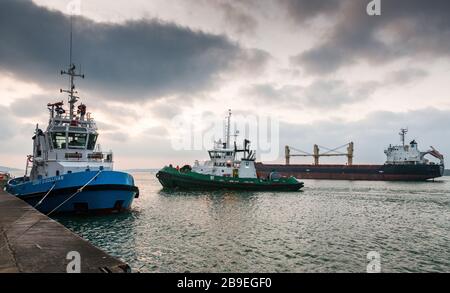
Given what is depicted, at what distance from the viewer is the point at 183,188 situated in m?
49.0

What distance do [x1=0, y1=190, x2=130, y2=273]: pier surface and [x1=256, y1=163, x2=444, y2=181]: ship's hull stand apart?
Result: 8079 cm

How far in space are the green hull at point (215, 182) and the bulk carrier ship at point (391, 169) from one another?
27967 millimetres

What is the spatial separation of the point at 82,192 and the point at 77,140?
4.71m

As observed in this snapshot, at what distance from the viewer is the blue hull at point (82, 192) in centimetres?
1822

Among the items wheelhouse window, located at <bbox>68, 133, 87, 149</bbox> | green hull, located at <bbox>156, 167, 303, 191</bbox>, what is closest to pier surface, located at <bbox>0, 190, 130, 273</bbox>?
wheelhouse window, located at <bbox>68, 133, 87, 149</bbox>

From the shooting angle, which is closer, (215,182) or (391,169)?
(215,182)

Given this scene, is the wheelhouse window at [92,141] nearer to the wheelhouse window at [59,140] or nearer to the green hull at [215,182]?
the wheelhouse window at [59,140]

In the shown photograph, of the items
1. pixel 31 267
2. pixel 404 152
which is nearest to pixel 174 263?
pixel 31 267

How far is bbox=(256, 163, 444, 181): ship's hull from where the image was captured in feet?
260

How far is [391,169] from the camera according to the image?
8150 cm

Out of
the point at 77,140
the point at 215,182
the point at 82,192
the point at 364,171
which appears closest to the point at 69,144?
the point at 77,140

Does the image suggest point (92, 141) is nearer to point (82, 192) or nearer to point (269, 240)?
point (82, 192)
